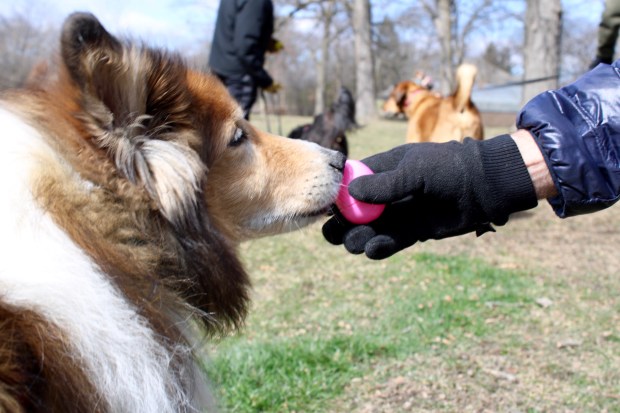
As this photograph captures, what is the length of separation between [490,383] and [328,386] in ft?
3.10

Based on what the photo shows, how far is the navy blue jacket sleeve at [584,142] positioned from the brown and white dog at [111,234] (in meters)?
1.23

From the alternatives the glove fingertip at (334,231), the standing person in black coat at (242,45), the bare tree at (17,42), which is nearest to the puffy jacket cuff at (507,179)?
the glove fingertip at (334,231)

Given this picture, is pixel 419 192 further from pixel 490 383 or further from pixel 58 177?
pixel 490 383

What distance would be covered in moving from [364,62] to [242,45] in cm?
2092

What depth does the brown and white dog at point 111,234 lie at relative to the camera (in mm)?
1473

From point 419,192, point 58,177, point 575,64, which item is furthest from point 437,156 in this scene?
point 575,64

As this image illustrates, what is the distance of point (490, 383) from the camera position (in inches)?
130

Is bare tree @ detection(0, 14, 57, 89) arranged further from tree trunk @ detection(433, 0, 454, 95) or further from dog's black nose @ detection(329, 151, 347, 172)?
tree trunk @ detection(433, 0, 454, 95)

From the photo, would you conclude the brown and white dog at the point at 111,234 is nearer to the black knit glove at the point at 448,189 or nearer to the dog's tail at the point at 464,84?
the black knit glove at the point at 448,189

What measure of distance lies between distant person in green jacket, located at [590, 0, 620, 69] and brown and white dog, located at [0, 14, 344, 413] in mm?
4960

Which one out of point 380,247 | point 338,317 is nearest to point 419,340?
point 338,317

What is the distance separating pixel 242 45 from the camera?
658cm

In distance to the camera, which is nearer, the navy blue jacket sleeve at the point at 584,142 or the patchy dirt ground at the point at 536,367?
the navy blue jacket sleeve at the point at 584,142

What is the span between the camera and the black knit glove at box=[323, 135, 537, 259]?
2.09 m
